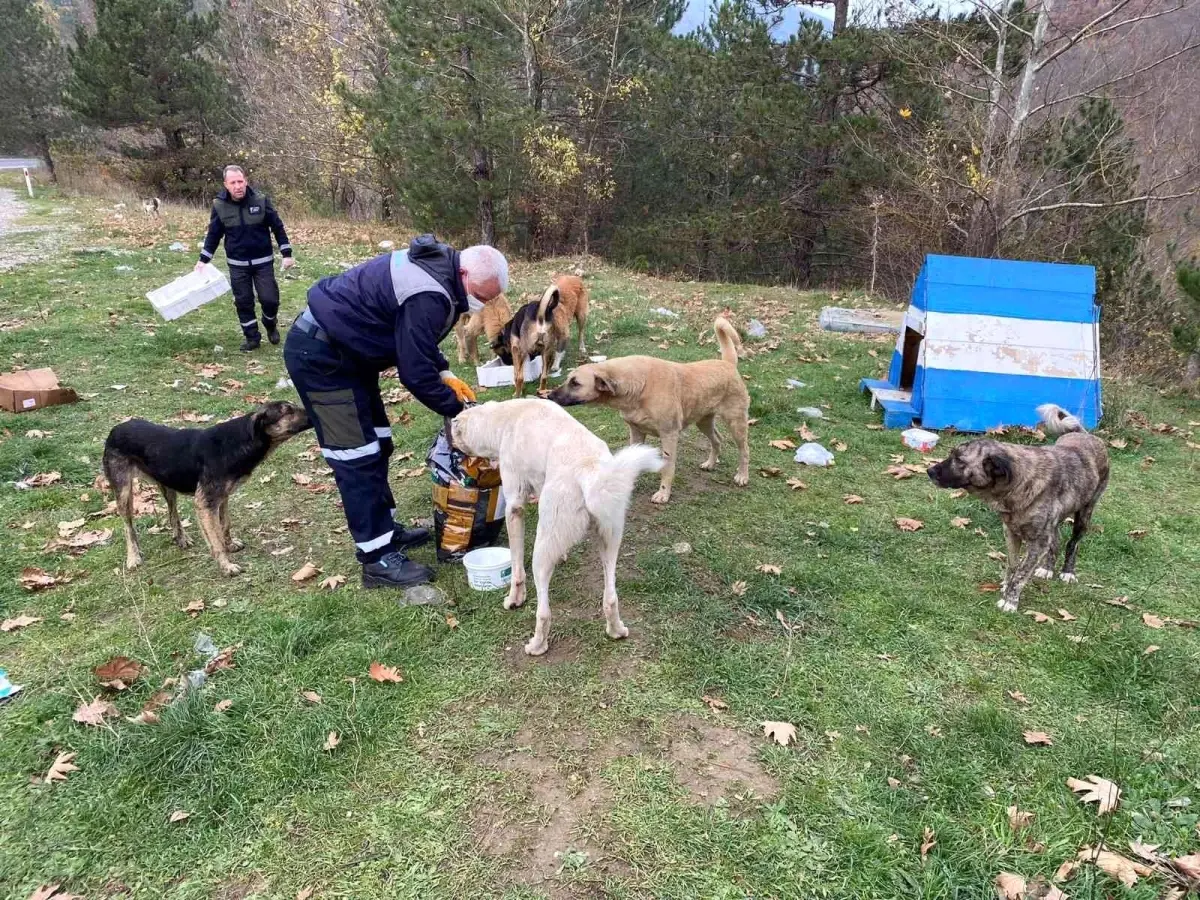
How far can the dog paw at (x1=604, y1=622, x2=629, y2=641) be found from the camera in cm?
385

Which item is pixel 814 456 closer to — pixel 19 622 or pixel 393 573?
pixel 393 573

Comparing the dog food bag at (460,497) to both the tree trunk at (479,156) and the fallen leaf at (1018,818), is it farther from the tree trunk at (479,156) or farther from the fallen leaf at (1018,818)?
the tree trunk at (479,156)

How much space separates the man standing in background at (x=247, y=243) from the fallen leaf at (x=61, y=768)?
6.70m

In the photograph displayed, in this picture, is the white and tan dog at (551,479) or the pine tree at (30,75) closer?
the white and tan dog at (551,479)

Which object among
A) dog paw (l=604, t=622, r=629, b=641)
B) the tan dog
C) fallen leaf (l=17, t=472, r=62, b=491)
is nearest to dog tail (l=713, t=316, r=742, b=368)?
dog paw (l=604, t=622, r=629, b=641)

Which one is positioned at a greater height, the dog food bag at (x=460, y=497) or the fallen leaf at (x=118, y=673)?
the dog food bag at (x=460, y=497)

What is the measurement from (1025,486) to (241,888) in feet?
15.4

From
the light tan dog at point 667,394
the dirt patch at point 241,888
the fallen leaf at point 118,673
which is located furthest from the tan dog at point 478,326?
the dirt patch at point 241,888

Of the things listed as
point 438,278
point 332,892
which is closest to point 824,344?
point 438,278

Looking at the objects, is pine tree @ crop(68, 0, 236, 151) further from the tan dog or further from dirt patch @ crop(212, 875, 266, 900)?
dirt patch @ crop(212, 875, 266, 900)

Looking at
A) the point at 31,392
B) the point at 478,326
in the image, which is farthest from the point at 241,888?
the point at 478,326

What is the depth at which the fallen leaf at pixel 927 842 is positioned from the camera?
2607mm

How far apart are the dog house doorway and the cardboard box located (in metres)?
9.46

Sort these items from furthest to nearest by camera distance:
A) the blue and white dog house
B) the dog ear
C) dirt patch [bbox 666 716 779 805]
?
the blue and white dog house < the dog ear < dirt patch [bbox 666 716 779 805]
